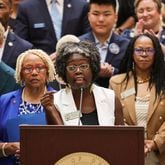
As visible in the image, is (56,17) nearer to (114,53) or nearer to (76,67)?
(114,53)

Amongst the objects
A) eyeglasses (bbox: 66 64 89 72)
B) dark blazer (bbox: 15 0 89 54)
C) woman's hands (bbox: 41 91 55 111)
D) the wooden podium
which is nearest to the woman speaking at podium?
eyeglasses (bbox: 66 64 89 72)

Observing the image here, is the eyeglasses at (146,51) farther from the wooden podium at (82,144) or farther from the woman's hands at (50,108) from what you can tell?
the wooden podium at (82,144)

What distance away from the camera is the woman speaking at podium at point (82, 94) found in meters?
3.46

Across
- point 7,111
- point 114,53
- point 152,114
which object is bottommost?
point 152,114

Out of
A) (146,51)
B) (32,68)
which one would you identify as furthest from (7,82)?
(146,51)

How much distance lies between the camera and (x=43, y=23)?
5.59 m

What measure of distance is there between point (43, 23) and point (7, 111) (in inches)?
66.3

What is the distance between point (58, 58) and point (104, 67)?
140 centimetres

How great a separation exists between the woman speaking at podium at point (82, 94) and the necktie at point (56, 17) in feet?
6.62

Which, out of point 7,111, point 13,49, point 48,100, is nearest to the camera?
point 48,100

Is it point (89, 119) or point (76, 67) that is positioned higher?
point (76, 67)

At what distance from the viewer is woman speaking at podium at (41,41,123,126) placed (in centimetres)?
346

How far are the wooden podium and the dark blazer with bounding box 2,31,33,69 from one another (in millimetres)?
2458

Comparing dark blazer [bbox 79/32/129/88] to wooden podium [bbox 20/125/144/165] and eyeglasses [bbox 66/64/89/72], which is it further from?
wooden podium [bbox 20/125/144/165]
